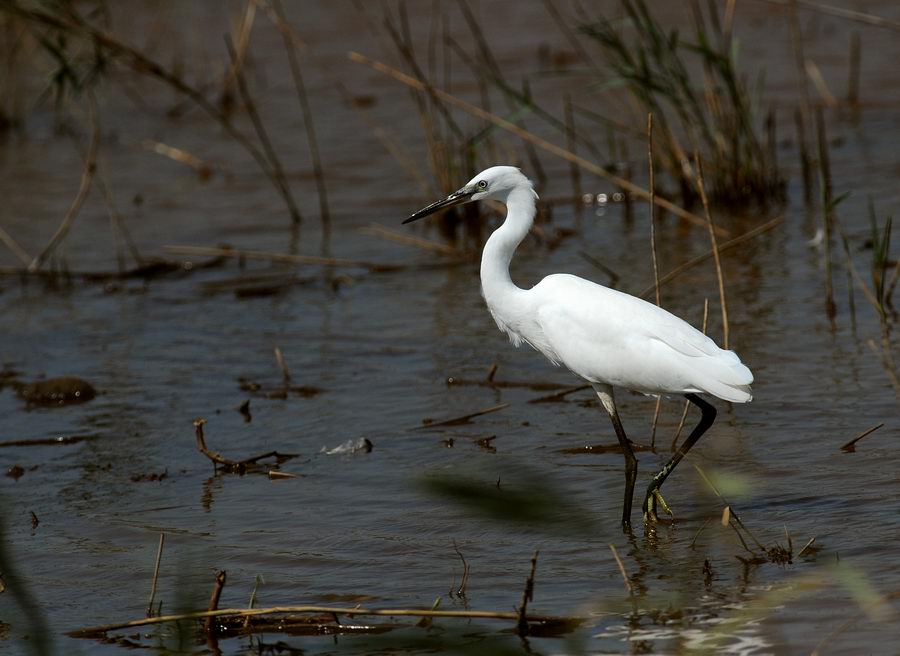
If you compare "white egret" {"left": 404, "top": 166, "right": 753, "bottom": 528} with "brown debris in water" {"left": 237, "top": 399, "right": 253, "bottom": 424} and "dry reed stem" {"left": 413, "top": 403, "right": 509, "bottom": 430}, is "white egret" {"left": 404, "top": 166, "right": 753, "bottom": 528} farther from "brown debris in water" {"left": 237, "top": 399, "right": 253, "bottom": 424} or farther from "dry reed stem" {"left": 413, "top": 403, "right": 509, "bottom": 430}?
"brown debris in water" {"left": 237, "top": 399, "right": 253, "bottom": 424}

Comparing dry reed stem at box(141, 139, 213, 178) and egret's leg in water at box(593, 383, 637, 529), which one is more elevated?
dry reed stem at box(141, 139, 213, 178)

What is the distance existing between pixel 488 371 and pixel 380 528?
193cm

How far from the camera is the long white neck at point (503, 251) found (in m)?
4.53

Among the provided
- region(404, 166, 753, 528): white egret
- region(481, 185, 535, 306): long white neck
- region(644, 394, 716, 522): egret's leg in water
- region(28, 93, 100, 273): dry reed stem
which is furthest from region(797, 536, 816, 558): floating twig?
region(28, 93, 100, 273): dry reed stem

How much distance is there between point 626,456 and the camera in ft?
14.3

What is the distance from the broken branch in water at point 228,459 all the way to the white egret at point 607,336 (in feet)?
3.61

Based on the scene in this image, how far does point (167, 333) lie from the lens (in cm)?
732

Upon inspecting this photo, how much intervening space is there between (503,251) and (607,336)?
1.75ft

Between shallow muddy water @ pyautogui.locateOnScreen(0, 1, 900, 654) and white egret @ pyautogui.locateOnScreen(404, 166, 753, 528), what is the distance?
39 cm

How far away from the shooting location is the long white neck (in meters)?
4.53

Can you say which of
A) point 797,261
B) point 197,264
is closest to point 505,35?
point 197,264

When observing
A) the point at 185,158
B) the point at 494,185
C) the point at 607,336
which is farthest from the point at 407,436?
the point at 185,158

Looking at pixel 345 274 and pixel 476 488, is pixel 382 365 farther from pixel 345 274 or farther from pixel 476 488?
pixel 476 488

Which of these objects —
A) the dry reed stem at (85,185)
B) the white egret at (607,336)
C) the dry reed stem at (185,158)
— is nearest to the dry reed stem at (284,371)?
the white egret at (607,336)
